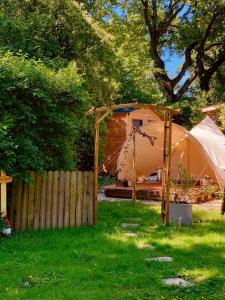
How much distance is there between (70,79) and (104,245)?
126 inches

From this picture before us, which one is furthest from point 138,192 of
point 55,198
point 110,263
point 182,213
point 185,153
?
point 110,263

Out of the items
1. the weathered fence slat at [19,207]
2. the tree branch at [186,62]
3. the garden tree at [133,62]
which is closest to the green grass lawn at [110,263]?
the weathered fence slat at [19,207]

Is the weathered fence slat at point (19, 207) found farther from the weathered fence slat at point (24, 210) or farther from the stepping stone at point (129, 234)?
the stepping stone at point (129, 234)

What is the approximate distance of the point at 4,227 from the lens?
24.4 feet

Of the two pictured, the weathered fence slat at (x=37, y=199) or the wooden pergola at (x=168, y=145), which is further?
the wooden pergola at (x=168, y=145)

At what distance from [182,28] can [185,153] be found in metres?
13.2

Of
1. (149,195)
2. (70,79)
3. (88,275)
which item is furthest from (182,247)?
(149,195)

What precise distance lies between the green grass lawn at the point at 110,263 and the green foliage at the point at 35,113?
1.34 meters

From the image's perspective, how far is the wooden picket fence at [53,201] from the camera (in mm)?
8242

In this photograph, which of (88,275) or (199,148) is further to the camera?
(199,148)

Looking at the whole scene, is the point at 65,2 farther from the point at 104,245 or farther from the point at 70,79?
the point at 104,245

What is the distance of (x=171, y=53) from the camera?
2947 centimetres

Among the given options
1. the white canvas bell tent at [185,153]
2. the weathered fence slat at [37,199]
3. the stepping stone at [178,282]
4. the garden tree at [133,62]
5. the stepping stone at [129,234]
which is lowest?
the stepping stone at [178,282]

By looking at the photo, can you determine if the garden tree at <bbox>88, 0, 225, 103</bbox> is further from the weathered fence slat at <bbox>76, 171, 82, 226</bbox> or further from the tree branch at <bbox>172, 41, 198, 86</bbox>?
the weathered fence slat at <bbox>76, 171, 82, 226</bbox>
